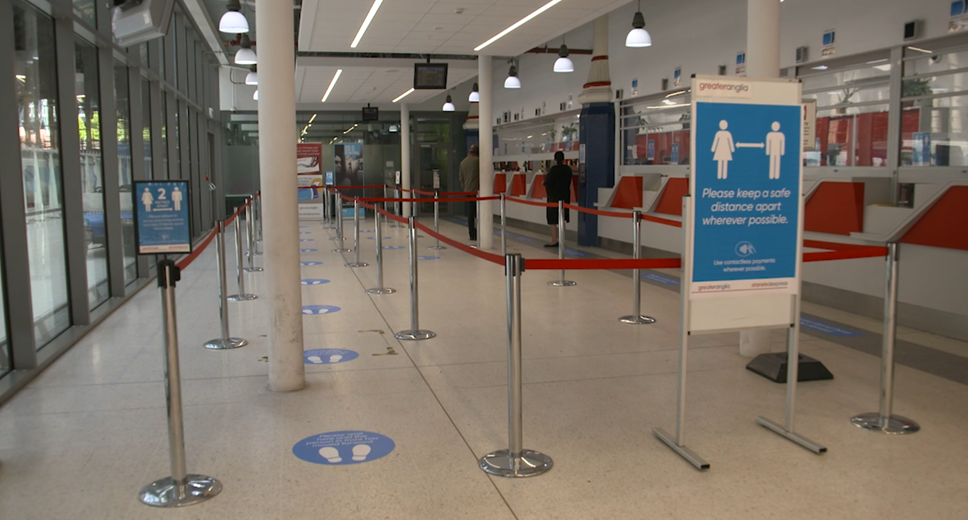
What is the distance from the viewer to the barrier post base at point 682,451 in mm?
3766

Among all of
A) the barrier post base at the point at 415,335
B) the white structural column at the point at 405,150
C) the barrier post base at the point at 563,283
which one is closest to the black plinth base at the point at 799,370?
the barrier post base at the point at 415,335

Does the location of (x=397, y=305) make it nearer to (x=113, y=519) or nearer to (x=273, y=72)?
(x=273, y=72)

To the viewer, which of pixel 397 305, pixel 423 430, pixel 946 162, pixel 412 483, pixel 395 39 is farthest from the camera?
pixel 395 39

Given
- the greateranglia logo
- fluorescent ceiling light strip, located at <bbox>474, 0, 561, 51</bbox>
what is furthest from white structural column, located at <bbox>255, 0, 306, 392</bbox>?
fluorescent ceiling light strip, located at <bbox>474, 0, 561, 51</bbox>

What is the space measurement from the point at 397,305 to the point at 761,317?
4.85 m

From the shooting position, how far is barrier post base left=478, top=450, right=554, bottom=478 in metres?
3.70

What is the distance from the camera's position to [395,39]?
38.8 ft

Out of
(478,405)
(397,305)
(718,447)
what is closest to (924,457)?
(718,447)

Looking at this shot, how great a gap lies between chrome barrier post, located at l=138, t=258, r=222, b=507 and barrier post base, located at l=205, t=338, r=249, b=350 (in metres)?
2.84

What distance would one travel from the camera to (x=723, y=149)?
3863mm

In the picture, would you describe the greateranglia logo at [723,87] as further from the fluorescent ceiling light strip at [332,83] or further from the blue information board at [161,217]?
the fluorescent ceiling light strip at [332,83]

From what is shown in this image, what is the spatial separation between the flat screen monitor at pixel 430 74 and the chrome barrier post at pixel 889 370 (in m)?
10.5

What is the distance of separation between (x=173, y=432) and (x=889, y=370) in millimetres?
3896

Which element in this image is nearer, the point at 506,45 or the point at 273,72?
the point at 273,72
